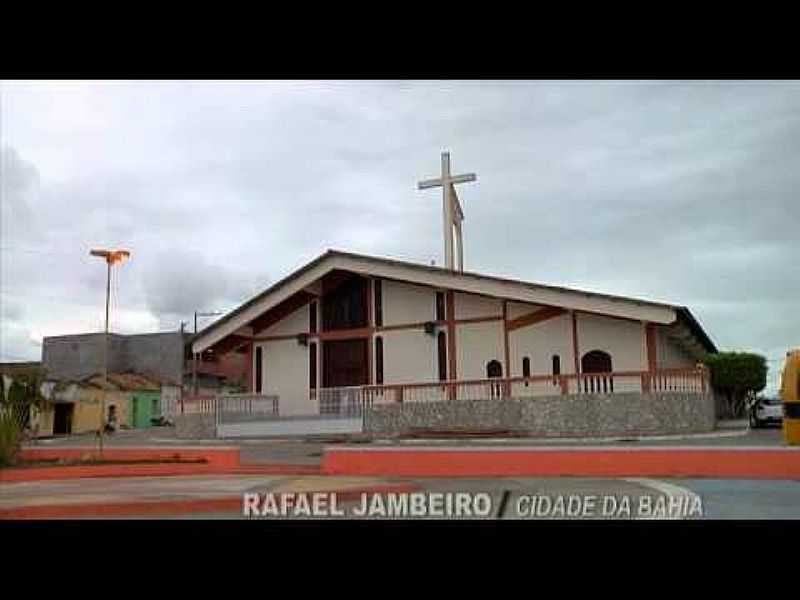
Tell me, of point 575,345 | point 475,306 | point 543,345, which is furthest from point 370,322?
point 575,345

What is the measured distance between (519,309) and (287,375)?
7326 mm

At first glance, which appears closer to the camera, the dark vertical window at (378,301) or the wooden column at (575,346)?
the wooden column at (575,346)

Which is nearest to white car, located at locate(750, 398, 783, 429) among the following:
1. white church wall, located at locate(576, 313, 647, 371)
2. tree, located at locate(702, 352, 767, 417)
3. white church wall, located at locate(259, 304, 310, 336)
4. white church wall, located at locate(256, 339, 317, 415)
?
tree, located at locate(702, 352, 767, 417)

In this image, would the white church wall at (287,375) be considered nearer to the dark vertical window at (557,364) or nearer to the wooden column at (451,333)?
the wooden column at (451,333)

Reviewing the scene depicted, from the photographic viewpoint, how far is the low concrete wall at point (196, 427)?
21159 mm

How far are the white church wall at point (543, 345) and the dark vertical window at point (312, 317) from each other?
6.03 m

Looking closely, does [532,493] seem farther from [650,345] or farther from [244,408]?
[244,408]

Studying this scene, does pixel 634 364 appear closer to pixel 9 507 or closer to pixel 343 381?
pixel 343 381

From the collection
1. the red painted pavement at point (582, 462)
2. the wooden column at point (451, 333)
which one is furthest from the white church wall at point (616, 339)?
the red painted pavement at point (582, 462)

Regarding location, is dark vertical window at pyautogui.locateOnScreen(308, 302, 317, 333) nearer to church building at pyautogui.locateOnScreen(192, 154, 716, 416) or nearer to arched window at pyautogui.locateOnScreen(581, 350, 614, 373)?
church building at pyautogui.locateOnScreen(192, 154, 716, 416)

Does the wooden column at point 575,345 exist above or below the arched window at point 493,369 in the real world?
above
